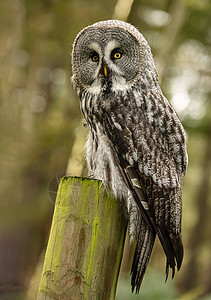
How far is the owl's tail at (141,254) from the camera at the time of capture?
7.37 feet

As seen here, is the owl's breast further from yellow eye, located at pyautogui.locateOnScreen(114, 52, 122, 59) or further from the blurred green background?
the blurred green background

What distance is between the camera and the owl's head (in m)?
2.54

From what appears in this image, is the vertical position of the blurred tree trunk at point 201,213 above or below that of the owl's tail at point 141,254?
above

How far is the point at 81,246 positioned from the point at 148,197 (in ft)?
2.37

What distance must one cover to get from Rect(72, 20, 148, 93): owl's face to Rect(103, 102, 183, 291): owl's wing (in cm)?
31

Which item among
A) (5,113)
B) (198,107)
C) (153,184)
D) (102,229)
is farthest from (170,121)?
(198,107)

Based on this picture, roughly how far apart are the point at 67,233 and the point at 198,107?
6.18 m

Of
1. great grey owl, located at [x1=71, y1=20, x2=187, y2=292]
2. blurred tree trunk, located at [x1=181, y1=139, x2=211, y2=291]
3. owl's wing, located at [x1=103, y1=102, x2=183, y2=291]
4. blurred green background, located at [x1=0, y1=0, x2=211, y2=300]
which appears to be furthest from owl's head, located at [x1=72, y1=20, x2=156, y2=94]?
blurred tree trunk, located at [x1=181, y1=139, x2=211, y2=291]

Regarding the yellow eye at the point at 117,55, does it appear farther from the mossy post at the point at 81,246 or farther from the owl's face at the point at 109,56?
the mossy post at the point at 81,246

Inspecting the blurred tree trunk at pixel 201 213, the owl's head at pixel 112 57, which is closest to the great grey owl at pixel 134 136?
the owl's head at pixel 112 57

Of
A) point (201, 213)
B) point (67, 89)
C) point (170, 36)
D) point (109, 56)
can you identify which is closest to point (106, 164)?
point (109, 56)

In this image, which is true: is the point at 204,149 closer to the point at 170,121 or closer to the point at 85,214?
the point at 170,121

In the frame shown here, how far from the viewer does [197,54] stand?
23.9ft

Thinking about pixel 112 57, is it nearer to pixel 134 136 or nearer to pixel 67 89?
pixel 134 136
